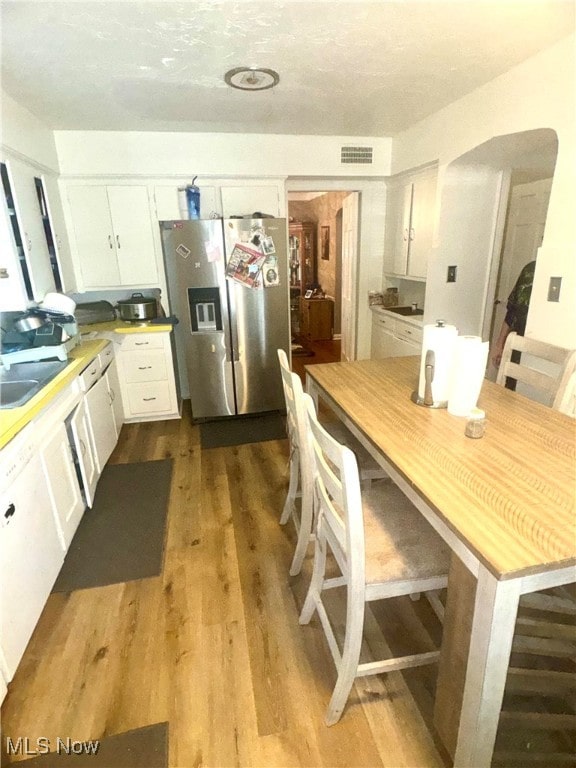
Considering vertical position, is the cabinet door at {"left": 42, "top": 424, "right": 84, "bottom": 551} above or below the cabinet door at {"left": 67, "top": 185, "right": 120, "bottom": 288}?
below

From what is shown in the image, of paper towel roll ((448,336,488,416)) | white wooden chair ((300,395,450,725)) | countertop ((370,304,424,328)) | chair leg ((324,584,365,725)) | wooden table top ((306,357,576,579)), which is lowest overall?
chair leg ((324,584,365,725))

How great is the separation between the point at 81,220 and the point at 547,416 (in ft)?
11.9

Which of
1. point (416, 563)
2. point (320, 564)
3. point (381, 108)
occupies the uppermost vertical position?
point (381, 108)

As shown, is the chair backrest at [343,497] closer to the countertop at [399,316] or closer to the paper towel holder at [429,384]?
the paper towel holder at [429,384]

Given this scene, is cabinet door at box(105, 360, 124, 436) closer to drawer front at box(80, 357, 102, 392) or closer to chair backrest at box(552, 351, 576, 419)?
drawer front at box(80, 357, 102, 392)

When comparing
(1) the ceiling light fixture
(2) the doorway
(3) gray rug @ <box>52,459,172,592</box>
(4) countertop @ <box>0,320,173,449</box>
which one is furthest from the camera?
(2) the doorway

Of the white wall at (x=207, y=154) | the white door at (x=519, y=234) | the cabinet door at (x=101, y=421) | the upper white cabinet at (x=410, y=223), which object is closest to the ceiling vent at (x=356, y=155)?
the white wall at (x=207, y=154)

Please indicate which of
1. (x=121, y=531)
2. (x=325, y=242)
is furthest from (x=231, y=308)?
(x=325, y=242)

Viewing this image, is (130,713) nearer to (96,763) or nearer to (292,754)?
(96,763)

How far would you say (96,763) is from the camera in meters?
1.25

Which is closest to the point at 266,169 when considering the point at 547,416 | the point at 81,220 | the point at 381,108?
the point at 381,108

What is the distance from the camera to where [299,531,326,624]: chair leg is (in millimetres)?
1525

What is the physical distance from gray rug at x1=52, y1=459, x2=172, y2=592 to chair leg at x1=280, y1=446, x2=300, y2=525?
0.67 metres

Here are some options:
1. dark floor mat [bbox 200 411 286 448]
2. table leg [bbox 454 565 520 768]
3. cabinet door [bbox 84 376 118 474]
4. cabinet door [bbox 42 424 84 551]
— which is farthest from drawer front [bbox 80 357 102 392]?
table leg [bbox 454 565 520 768]
